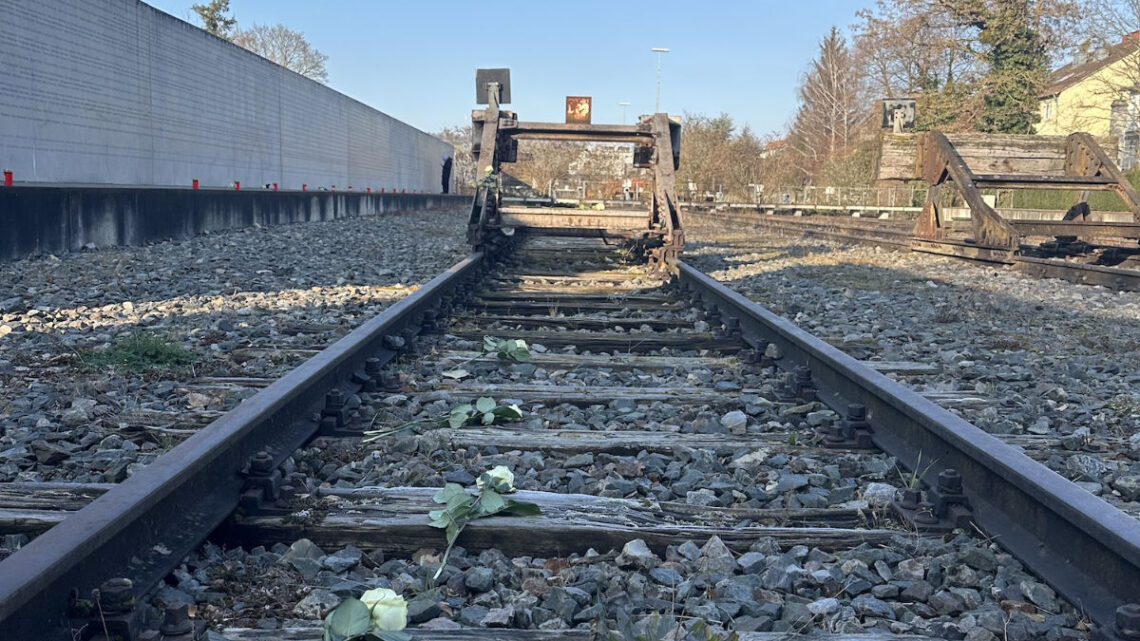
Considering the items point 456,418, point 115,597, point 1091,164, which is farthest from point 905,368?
point 1091,164

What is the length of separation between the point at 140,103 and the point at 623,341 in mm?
15080

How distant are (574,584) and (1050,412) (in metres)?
2.61

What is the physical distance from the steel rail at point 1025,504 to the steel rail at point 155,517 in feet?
6.28

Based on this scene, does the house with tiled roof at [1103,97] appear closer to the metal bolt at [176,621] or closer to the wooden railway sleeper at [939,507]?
the wooden railway sleeper at [939,507]

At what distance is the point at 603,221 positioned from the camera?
10.3 meters

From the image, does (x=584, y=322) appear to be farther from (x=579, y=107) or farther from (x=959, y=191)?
(x=579, y=107)

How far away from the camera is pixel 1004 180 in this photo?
472 inches

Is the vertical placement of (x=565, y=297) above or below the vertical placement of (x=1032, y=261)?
below

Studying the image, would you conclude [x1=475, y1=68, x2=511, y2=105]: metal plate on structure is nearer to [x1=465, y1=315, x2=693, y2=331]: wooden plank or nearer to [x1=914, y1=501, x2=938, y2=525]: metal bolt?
[x1=465, y1=315, x2=693, y2=331]: wooden plank

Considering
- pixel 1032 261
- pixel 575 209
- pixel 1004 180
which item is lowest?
pixel 1032 261

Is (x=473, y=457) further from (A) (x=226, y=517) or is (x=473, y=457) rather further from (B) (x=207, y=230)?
(B) (x=207, y=230)

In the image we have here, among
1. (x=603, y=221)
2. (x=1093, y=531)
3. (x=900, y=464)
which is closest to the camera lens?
(x=1093, y=531)

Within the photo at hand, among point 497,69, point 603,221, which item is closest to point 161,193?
point 603,221

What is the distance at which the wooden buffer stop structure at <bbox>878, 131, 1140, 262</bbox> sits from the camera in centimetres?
1129
